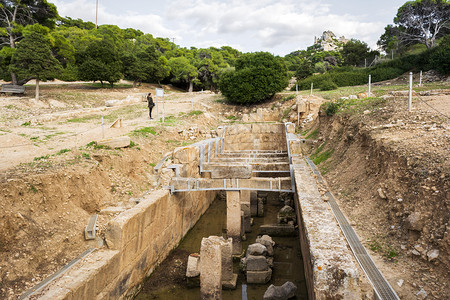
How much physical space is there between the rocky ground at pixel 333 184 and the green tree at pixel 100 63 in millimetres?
17082

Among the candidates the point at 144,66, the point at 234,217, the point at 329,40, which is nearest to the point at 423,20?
the point at 144,66

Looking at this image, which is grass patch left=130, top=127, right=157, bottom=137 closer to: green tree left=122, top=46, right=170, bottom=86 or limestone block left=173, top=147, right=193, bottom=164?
limestone block left=173, top=147, right=193, bottom=164

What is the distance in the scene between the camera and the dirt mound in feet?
14.5

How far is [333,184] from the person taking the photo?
8.75 meters

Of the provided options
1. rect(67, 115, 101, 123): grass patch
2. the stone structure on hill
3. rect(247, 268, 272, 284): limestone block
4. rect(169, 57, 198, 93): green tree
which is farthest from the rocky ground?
the stone structure on hill

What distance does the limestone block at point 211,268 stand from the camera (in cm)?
688

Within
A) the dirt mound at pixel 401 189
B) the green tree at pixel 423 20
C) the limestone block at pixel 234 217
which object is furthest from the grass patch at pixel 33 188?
the green tree at pixel 423 20

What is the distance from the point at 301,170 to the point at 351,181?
6.07ft

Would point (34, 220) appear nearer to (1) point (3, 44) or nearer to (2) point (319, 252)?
(2) point (319, 252)

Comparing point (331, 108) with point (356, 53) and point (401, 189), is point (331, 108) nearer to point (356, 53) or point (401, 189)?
point (401, 189)

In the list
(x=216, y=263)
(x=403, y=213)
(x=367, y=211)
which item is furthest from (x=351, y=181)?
(x=216, y=263)

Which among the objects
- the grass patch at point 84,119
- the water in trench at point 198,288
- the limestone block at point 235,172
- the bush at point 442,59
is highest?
the bush at point 442,59

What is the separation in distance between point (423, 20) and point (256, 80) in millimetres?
19619

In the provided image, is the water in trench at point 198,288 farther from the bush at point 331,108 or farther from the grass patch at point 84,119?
the grass patch at point 84,119
